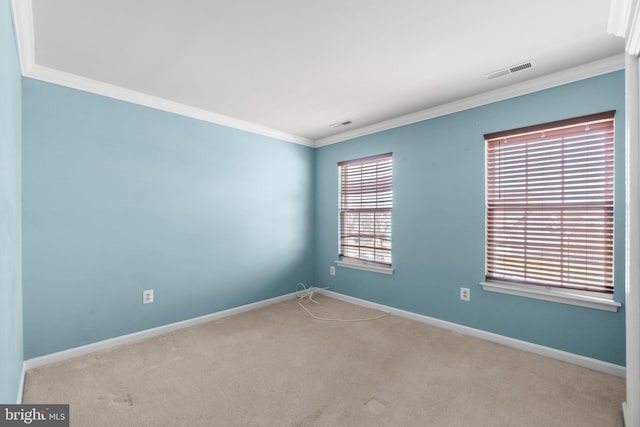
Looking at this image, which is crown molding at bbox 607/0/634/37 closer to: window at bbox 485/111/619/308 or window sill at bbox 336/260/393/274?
window at bbox 485/111/619/308

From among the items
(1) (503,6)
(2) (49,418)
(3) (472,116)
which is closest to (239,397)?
(2) (49,418)

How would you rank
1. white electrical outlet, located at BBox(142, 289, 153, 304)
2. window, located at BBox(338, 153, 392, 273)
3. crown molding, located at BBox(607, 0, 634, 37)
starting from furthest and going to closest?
window, located at BBox(338, 153, 392, 273), white electrical outlet, located at BBox(142, 289, 153, 304), crown molding, located at BBox(607, 0, 634, 37)

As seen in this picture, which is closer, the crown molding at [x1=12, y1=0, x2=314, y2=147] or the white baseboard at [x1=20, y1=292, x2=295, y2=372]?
the crown molding at [x1=12, y1=0, x2=314, y2=147]

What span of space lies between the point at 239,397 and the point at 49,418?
1010 mm

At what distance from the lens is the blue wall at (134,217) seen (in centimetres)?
237

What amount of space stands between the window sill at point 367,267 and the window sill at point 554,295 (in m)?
1.11

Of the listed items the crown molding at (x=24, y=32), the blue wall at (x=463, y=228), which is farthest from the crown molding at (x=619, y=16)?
the crown molding at (x=24, y=32)

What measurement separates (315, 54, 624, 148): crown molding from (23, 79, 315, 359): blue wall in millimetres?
1562

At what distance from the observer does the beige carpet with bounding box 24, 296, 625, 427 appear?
1.79 meters

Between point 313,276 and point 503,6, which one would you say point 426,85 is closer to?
point 503,6

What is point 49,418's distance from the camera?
62.8 inches

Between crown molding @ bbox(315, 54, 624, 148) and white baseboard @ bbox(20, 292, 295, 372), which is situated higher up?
crown molding @ bbox(315, 54, 624, 148)

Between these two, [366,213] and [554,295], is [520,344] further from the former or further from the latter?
[366,213]

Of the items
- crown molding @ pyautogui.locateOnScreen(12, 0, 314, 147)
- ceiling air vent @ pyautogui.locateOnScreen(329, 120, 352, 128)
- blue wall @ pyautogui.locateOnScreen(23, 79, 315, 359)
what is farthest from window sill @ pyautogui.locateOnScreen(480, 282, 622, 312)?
crown molding @ pyautogui.locateOnScreen(12, 0, 314, 147)
